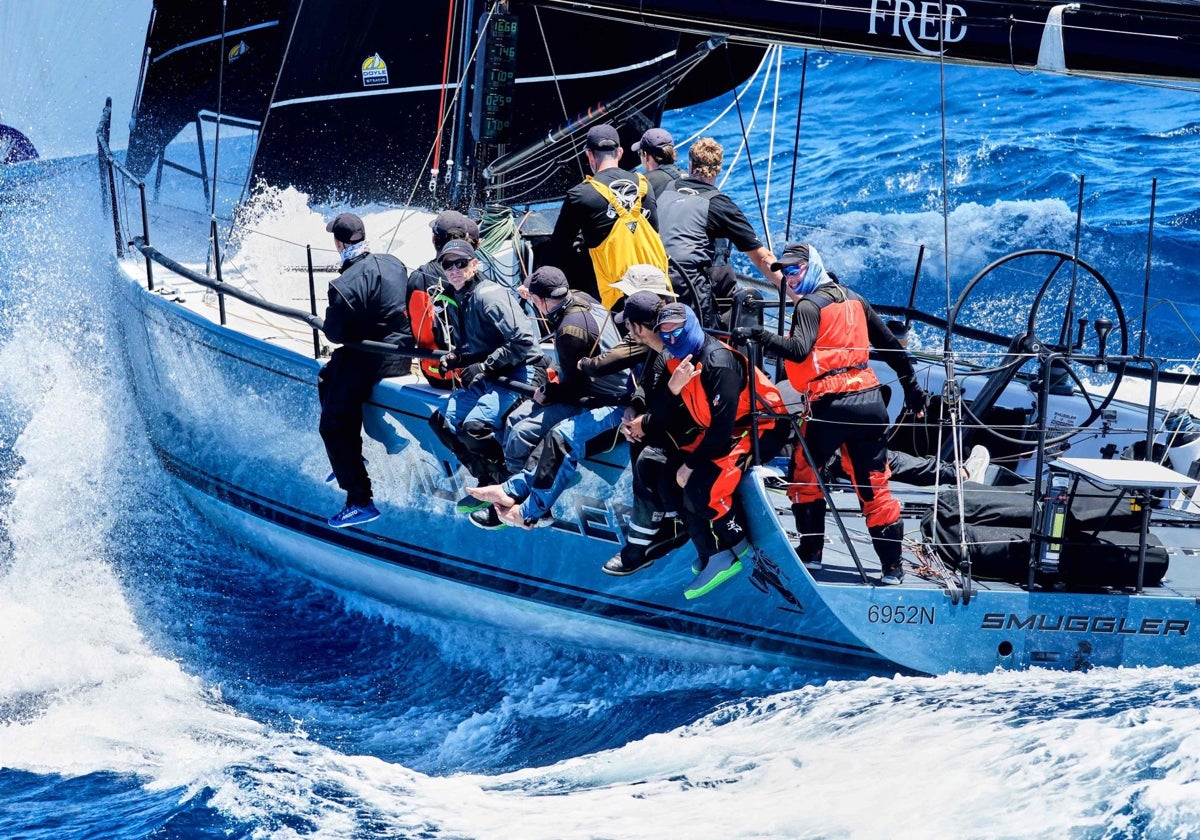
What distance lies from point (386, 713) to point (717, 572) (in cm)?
193

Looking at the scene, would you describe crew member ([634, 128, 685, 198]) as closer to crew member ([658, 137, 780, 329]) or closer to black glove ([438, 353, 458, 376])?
crew member ([658, 137, 780, 329])

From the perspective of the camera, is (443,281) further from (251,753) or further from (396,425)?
(251,753)

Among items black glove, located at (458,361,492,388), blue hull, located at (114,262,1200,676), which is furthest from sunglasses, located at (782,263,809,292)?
black glove, located at (458,361,492,388)

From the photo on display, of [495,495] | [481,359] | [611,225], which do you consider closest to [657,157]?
[611,225]

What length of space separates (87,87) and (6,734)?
520 centimetres

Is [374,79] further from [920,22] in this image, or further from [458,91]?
[920,22]

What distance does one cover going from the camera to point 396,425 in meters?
6.76

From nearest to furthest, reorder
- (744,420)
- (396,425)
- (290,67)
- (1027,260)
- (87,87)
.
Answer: (744,420) → (396,425) → (290,67) → (87,87) → (1027,260)

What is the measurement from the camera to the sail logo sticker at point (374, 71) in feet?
27.3

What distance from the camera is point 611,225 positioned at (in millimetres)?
6035

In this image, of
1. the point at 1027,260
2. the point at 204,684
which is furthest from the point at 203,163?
the point at 1027,260

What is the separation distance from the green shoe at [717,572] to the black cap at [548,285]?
4.60ft

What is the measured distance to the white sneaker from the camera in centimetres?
668

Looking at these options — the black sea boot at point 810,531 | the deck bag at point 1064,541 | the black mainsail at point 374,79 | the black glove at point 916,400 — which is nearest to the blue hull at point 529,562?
the deck bag at point 1064,541
